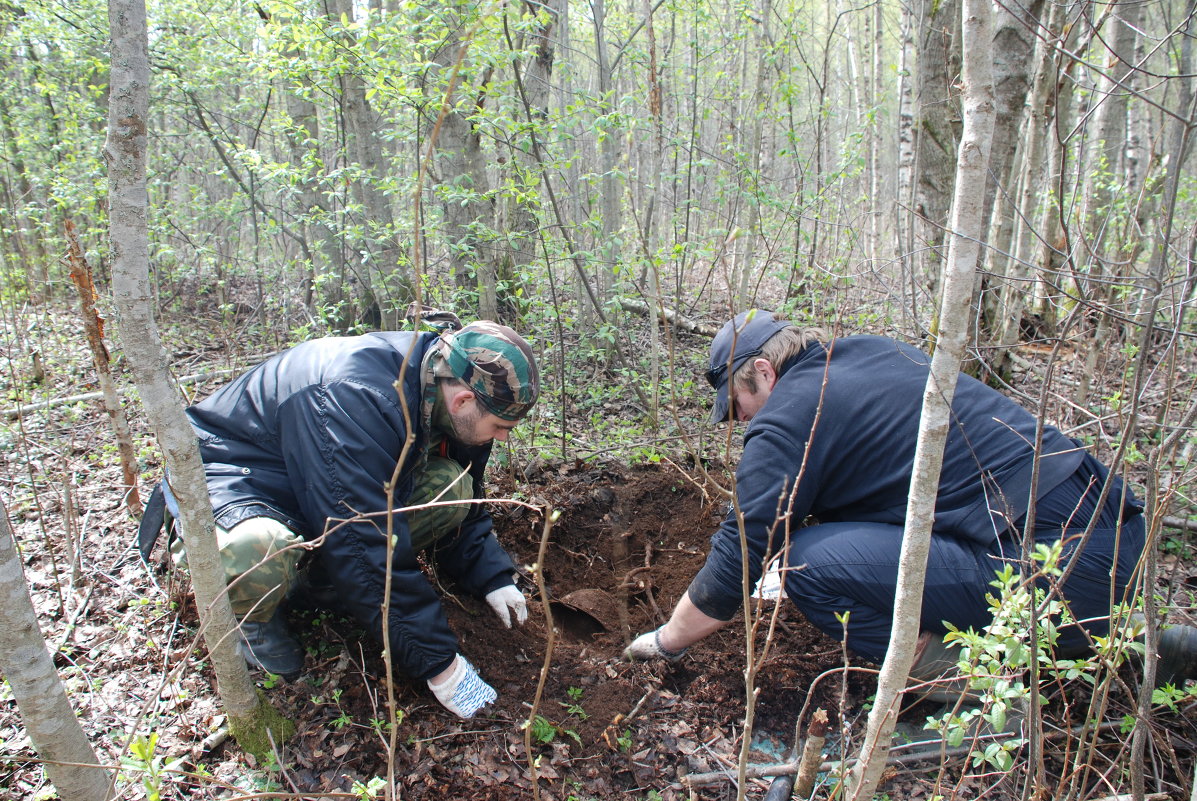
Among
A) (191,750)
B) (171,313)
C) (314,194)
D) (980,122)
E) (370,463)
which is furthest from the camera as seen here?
(171,313)

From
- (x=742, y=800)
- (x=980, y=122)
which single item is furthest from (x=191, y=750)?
(x=980, y=122)

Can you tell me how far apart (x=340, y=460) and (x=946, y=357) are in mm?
1897

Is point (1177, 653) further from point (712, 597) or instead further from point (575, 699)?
point (575, 699)

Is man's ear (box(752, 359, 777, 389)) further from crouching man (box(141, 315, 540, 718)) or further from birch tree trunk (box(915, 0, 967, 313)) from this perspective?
birch tree trunk (box(915, 0, 967, 313))

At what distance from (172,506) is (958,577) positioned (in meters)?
2.69

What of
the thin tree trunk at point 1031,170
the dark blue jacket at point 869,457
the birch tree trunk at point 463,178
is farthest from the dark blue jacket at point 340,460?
the thin tree trunk at point 1031,170

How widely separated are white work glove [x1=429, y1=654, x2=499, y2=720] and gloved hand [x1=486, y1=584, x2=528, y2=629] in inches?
19.2

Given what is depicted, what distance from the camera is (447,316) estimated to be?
3.02 meters

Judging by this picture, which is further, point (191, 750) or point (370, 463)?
point (370, 463)

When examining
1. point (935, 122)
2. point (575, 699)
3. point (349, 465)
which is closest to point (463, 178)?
point (349, 465)

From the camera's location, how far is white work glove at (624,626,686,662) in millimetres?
2775

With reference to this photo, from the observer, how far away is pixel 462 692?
2.52 meters

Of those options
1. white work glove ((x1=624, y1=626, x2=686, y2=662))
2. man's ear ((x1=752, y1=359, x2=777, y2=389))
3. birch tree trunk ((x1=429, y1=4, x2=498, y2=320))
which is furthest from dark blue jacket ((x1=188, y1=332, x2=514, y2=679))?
birch tree trunk ((x1=429, y1=4, x2=498, y2=320))

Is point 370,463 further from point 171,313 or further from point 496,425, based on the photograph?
point 171,313
